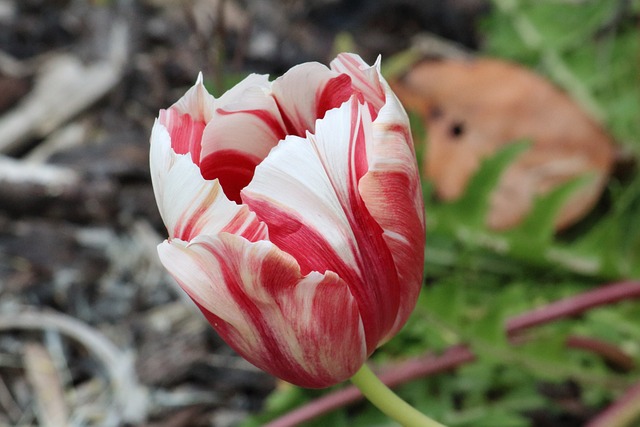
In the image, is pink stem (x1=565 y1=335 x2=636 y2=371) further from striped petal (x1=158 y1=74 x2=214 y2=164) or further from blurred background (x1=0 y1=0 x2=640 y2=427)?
striped petal (x1=158 y1=74 x2=214 y2=164)

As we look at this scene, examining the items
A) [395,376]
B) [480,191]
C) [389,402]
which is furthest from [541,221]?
[389,402]

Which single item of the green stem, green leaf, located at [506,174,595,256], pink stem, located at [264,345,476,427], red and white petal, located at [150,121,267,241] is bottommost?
pink stem, located at [264,345,476,427]

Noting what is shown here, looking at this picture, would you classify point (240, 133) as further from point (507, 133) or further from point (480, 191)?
point (507, 133)

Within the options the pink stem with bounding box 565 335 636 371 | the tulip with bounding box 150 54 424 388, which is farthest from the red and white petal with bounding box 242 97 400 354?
the pink stem with bounding box 565 335 636 371

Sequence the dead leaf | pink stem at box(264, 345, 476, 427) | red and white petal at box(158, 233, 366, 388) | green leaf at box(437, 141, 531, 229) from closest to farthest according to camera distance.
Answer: red and white petal at box(158, 233, 366, 388) → pink stem at box(264, 345, 476, 427) → green leaf at box(437, 141, 531, 229) → the dead leaf

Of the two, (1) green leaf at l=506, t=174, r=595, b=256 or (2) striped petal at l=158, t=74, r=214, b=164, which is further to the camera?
(1) green leaf at l=506, t=174, r=595, b=256

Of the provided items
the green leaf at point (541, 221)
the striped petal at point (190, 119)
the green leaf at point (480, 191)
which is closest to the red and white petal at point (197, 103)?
the striped petal at point (190, 119)

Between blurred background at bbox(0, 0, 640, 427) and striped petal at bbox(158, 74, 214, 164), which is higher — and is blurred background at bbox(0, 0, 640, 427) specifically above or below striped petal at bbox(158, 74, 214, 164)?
below
